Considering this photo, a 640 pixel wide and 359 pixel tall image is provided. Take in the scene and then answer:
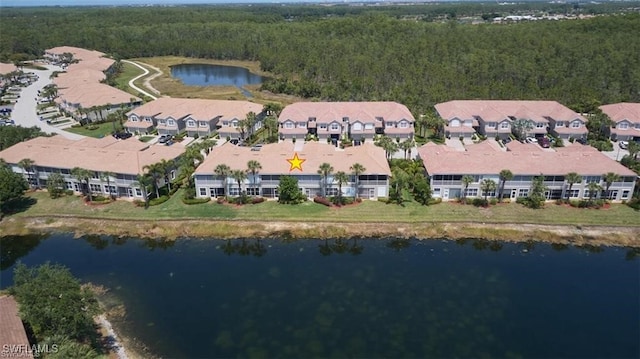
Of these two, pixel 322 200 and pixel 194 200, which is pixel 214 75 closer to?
pixel 194 200

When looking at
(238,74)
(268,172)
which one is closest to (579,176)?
(268,172)

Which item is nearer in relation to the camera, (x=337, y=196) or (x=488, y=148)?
(x=337, y=196)

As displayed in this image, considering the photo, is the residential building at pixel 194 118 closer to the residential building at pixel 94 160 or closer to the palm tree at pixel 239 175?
the residential building at pixel 94 160

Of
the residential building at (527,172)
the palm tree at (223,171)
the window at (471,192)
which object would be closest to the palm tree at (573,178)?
the residential building at (527,172)

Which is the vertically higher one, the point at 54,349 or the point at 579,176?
the point at 579,176

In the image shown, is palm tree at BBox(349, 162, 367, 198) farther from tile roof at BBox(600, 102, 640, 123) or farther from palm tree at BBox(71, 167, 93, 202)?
tile roof at BBox(600, 102, 640, 123)

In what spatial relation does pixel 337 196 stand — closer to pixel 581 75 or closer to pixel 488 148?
pixel 488 148

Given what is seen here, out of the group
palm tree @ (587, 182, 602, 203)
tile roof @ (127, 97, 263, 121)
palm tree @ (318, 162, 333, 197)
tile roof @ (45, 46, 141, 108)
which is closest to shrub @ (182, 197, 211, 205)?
palm tree @ (318, 162, 333, 197)
